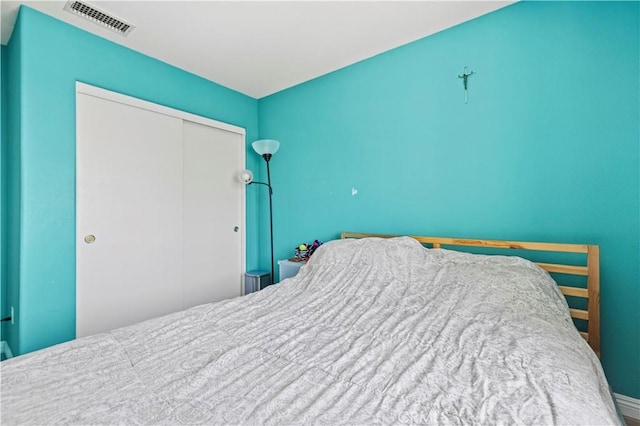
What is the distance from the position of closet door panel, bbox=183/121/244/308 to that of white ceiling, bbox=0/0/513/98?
694 mm

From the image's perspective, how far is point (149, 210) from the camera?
7.83 feet

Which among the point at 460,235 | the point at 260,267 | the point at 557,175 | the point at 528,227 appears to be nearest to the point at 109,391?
the point at 460,235

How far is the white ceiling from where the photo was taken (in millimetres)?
1823

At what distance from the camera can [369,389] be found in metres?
0.79

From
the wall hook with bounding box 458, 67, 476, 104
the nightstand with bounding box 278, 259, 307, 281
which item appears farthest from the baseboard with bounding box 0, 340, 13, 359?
the wall hook with bounding box 458, 67, 476, 104

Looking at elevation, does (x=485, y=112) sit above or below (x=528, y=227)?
above

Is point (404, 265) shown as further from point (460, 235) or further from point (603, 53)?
point (603, 53)

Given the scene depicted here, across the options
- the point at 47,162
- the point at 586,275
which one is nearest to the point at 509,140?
the point at 586,275

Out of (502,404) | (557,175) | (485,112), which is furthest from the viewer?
(485,112)

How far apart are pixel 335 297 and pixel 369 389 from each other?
0.78 meters

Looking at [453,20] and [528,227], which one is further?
[453,20]

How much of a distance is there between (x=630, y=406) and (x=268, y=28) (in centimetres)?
318

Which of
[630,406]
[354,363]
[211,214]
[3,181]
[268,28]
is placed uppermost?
[268,28]

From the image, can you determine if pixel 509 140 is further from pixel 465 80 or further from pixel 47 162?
pixel 47 162
